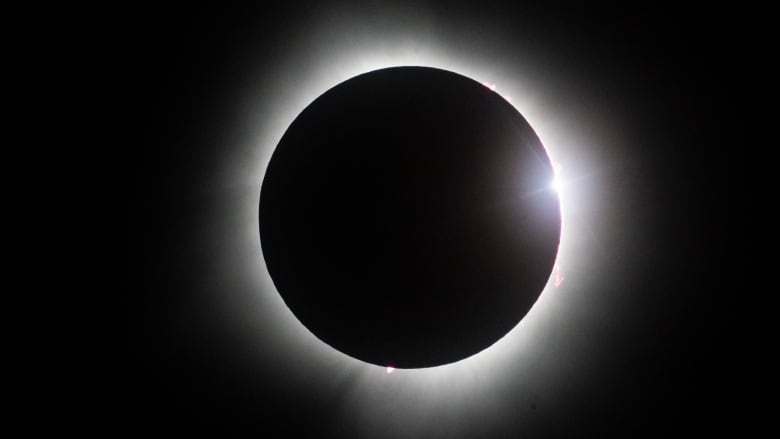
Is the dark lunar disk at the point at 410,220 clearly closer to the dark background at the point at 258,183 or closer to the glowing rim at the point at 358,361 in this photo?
the glowing rim at the point at 358,361

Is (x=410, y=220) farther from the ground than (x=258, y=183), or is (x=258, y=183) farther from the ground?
(x=258, y=183)

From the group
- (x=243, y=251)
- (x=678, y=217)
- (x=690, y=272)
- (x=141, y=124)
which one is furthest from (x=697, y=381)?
(x=141, y=124)

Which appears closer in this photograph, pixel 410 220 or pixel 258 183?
pixel 410 220

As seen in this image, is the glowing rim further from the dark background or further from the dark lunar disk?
the dark lunar disk

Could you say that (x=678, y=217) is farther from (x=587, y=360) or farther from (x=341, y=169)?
(x=341, y=169)

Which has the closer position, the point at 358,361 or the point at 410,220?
the point at 410,220

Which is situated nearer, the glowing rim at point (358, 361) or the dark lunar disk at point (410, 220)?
the dark lunar disk at point (410, 220)

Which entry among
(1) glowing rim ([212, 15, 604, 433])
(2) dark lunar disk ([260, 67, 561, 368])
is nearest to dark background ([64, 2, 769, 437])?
(1) glowing rim ([212, 15, 604, 433])

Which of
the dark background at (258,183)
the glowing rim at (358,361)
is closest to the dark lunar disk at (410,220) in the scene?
the glowing rim at (358,361)
